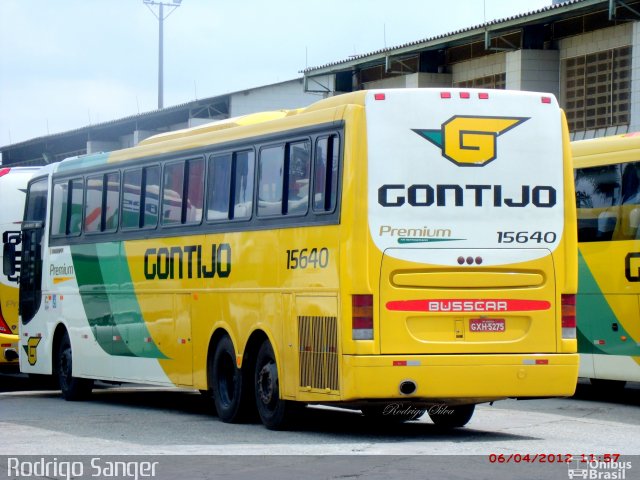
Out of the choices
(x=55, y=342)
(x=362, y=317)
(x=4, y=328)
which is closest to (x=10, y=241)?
(x=4, y=328)

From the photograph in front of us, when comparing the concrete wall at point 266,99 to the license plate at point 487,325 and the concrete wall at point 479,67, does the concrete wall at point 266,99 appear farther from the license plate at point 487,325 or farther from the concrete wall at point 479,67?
the license plate at point 487,325

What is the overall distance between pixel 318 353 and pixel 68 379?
7597mm

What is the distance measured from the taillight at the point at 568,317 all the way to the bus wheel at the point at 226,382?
371 cm

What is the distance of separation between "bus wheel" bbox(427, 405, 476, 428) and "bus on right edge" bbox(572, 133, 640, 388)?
Result: 383 centimetres

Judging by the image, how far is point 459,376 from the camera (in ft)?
46.0

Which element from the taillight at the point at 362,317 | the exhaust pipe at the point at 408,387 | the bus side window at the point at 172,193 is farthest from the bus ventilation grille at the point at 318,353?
the bus side window at the point at 172,193

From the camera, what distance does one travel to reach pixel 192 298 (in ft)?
57.7

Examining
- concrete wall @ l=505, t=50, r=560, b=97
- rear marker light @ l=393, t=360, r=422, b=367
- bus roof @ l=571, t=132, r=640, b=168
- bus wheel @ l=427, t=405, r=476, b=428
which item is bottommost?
bus wheel @ l=427, t=405, r=476, b=428

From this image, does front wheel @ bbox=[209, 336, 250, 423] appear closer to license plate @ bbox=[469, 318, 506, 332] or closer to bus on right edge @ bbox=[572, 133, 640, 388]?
license plate @ bbox=[469, 318, 506, 332]

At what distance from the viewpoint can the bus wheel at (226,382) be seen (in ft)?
53.2

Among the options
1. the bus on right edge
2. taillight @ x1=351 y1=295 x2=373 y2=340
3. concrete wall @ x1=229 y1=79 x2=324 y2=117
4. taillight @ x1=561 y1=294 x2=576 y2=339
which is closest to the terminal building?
concrete wall @ x1=229 y1=79 x2=324 y2=117

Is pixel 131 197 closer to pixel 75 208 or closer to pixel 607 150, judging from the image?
pixel 75 208

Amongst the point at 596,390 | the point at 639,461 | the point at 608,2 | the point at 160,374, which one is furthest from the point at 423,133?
the point at 608,2

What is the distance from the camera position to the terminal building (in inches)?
1227
